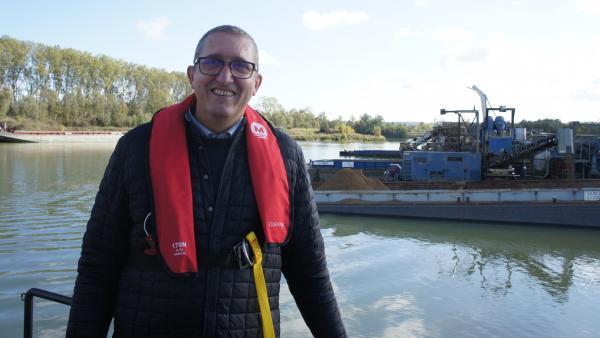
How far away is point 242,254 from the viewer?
74.3 inches

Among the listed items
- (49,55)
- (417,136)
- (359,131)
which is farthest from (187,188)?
(359,131)

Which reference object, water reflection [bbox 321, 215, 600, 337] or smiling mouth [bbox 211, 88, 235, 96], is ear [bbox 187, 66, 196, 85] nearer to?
smiling mouth [bbox 211, 88, 235, 96]

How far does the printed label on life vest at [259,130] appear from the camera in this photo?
2078 mm

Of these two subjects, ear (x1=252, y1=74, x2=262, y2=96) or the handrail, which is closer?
ear (x1=252, y1=74, x2=262, y2=96)

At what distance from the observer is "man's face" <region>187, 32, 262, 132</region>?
193 cm

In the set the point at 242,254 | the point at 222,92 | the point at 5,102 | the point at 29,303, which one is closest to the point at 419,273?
the point at 29,303

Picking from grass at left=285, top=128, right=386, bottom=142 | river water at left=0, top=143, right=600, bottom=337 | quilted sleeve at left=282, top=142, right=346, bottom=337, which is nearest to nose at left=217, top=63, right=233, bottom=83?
quilted sleeve at left=282, top=142, right=346, bottom=337

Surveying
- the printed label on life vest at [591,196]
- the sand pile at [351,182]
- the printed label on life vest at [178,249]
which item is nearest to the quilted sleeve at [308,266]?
the printed label on life vest at [178,249]

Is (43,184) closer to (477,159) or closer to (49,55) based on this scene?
(477,159)

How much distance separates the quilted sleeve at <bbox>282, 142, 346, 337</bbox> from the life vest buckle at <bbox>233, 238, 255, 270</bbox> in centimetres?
29

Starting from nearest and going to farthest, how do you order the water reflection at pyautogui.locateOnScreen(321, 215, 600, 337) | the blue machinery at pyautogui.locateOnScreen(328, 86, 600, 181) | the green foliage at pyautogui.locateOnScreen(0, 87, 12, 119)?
the water reflection at pyautogui.locateOnScreen(321, 215, 600, 337)
the blue machinery at pyautogui.locateOnScreen(328, 86, 600, 181)
the green foliage at pyautogui.locateOnScreen(0, 87, 12, 119)

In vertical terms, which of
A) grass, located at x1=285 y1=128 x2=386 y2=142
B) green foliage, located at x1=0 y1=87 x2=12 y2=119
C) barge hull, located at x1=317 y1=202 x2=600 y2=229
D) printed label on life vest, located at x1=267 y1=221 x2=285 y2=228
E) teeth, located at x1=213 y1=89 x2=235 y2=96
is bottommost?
barge hull, located at x1=317 y1=202 x2=600 y2=229

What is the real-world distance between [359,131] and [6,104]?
7205 cm

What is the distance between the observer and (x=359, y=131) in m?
120
